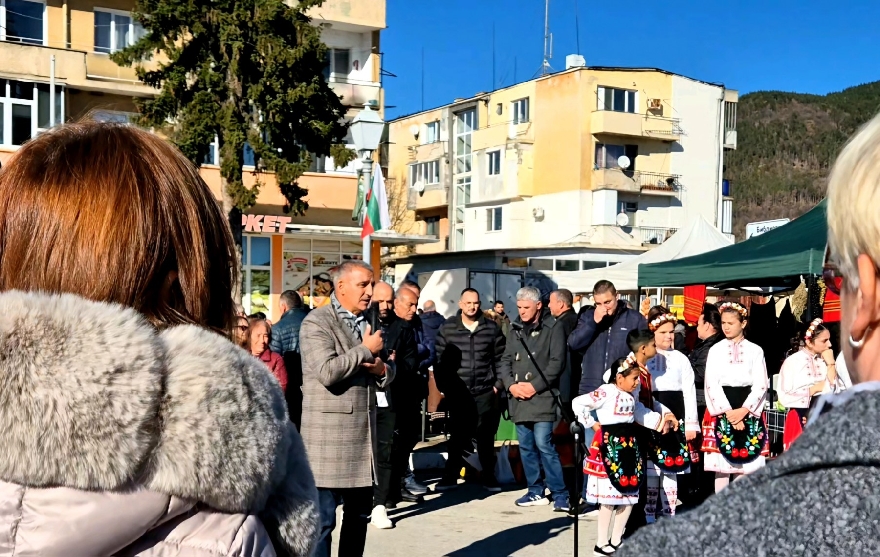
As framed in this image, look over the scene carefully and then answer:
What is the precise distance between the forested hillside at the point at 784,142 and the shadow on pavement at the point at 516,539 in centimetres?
11973

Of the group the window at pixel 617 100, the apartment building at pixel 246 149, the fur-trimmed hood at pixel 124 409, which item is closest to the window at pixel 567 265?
the window at pixel 617 100

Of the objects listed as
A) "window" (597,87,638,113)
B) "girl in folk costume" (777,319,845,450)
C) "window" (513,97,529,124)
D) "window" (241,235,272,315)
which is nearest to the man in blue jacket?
"girl in folk costume" (777,319,845,450)

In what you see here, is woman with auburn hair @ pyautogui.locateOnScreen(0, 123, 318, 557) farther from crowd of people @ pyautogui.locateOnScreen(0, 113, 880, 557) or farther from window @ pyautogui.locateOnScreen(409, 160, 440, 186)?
window @ pyautogui.locateOnScreen(409, 160, 440, 186)

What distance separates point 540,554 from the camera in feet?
24.8

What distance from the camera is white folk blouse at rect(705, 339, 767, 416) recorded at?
8.51 metres

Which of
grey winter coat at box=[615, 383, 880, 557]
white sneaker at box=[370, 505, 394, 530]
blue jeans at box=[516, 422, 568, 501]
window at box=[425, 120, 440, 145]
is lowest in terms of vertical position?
white sneaker at box=[370, 505, 394, 530]

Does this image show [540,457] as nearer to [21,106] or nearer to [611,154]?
[21,106]

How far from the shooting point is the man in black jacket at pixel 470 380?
413 inches

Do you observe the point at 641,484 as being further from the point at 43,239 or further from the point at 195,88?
the point at 195,88

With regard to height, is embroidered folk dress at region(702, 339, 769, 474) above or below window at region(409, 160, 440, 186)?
below

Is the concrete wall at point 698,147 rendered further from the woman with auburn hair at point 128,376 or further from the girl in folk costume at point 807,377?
the woman with auburn hair at point 128,376

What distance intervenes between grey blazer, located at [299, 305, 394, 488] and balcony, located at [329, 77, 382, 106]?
24.6 m

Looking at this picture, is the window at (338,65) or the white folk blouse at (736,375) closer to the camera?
the white folk blouse at (736,375)

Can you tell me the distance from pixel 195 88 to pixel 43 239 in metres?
21.2
